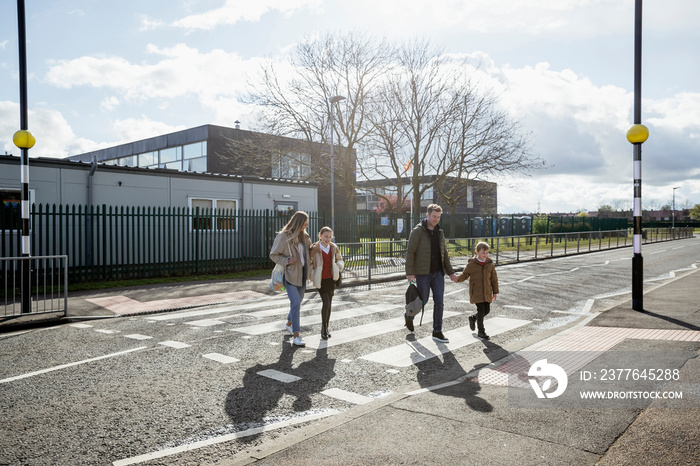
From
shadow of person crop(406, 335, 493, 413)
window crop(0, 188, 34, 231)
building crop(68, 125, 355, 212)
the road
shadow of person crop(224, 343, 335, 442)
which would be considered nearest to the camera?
the road

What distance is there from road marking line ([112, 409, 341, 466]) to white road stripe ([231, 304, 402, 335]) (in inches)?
136

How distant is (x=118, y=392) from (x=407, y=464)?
2980 millimetres

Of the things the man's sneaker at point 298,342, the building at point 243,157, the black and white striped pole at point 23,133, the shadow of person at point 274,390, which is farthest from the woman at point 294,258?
the building at point 243,157

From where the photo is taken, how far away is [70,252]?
14633mm

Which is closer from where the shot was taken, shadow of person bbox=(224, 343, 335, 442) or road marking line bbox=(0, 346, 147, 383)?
shadow of person bbox=(224, 343, 335, 442)

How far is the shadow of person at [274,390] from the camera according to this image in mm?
4215

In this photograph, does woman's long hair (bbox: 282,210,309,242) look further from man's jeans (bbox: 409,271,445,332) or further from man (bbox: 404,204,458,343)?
man's jeans (bbox: 409,271,445,332)

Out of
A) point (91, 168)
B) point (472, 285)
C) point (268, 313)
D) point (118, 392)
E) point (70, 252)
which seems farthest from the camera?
point (91, 168)

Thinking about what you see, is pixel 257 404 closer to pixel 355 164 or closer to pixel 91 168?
pixel 91 168

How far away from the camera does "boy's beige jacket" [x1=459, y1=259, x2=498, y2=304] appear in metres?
7.15

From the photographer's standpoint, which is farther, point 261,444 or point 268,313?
point 268,313

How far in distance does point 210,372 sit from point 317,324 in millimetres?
2935

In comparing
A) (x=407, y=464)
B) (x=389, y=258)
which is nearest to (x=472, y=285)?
(x=407, y=464)

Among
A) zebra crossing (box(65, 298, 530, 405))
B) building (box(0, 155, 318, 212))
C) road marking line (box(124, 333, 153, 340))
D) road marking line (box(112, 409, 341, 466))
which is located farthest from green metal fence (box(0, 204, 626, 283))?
road marking line (box(112, 409, 341, 466))
